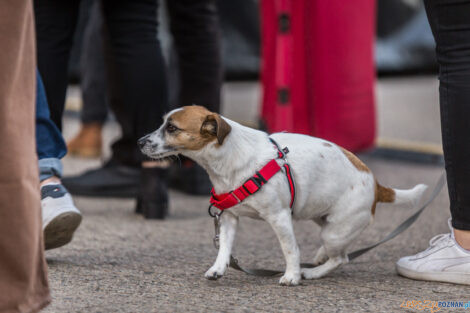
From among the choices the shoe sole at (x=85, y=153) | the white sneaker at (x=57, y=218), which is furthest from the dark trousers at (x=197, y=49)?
the shoe sole at (x=85, y=153)

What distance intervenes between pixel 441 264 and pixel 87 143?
2.94m

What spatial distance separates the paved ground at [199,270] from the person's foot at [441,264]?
0.03 metres

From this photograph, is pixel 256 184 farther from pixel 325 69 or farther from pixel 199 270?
pixel 325 69

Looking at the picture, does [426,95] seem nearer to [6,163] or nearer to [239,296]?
[239,296]

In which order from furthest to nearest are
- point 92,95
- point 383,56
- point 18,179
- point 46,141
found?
point 383,56
point 92,95
point 46,141
point 18,179

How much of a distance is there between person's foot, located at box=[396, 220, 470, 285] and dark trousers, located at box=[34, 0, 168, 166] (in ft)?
3.80

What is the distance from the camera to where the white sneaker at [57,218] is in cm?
216

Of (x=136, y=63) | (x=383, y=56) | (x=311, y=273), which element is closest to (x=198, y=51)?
(x=136, y=63)

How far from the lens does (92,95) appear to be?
454 cm

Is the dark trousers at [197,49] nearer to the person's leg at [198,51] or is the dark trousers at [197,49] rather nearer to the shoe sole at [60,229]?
the person's leg at [198,51]

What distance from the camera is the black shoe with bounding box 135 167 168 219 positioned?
2895 millimetres

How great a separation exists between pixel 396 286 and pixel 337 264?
0.20 m

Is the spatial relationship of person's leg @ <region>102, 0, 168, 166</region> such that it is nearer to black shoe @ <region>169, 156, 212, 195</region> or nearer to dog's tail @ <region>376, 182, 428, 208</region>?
black shoe @ <region>169, 156, 212, 195</region>

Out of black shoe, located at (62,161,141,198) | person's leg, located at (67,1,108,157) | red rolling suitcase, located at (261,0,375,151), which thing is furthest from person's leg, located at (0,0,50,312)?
person's leg, located at (67,1,108,157)
